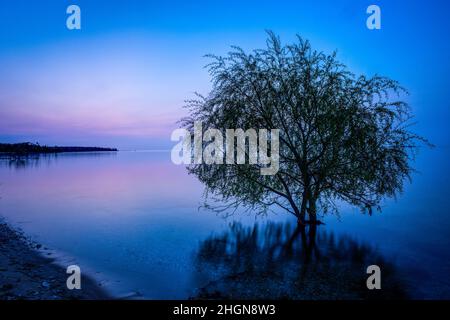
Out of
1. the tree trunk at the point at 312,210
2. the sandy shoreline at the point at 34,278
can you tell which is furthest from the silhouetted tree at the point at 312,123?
the sandy shoreline at the point at 34,278

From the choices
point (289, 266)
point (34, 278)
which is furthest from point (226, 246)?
point (34, 278)

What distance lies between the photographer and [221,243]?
17.7 metres

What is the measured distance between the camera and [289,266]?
13820 millimetres

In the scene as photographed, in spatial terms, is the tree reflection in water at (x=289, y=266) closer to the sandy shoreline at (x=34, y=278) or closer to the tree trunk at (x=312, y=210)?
the tree trunk at (x=312, y=210)

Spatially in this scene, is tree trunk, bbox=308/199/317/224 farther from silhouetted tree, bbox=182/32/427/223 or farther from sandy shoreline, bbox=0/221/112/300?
sandy shoreline, bbox=0/221/112/300

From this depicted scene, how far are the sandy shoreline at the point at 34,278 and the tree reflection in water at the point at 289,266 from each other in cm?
442

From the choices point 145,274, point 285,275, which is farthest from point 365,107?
point 145,274

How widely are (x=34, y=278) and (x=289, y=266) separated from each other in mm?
10677

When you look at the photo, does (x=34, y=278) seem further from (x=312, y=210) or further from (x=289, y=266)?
(x=312, y=210)

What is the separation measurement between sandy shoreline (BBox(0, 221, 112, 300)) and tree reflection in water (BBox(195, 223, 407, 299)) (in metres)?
4.42

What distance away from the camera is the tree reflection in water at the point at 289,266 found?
1080cm

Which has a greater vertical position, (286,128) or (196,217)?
(286,128)

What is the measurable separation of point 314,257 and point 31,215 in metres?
24.6
